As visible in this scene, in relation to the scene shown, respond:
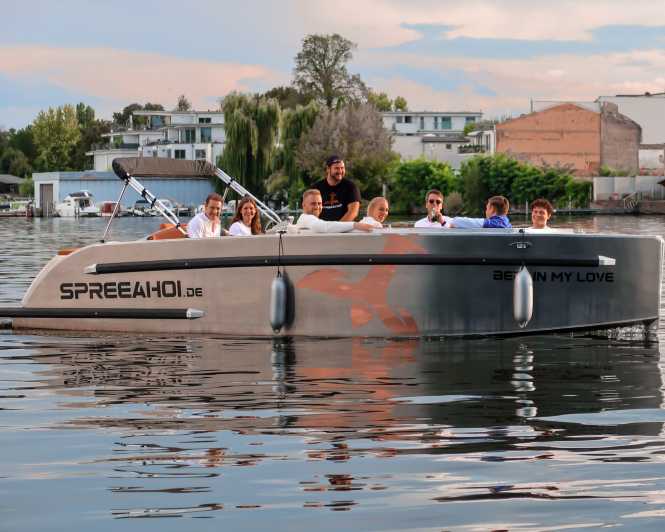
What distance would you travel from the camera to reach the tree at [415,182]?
85938mm

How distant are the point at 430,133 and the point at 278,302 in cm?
11142

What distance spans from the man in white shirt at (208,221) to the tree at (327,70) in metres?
91.1

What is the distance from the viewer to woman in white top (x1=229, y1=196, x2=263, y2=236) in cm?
1353

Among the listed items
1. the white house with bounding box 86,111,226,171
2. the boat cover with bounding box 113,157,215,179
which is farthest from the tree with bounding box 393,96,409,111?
the boat cover with bounding box 113,157,215,179

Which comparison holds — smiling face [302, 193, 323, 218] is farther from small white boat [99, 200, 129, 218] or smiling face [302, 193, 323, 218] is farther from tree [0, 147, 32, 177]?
tree [0, 147, 32, 177]

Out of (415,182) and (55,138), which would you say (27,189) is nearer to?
(55,138)

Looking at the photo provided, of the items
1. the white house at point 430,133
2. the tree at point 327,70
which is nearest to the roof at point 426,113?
the white house at point 430,133

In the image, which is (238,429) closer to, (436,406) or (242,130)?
(436,406)

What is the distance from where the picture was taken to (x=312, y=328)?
12.8 m

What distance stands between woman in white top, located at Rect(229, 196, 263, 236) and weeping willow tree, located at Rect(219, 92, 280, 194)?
6184 cm

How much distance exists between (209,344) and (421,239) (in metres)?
2.38

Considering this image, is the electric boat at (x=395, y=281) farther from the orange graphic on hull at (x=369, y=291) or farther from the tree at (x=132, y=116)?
the tree at (x=132, y=116)

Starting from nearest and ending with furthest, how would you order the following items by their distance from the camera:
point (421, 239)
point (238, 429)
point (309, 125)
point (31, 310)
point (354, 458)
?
point (354, 458), point (238, 429), point (421, 239), point (31, 310), point (309, 125)

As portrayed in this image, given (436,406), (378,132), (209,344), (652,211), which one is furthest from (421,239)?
(378,132)
